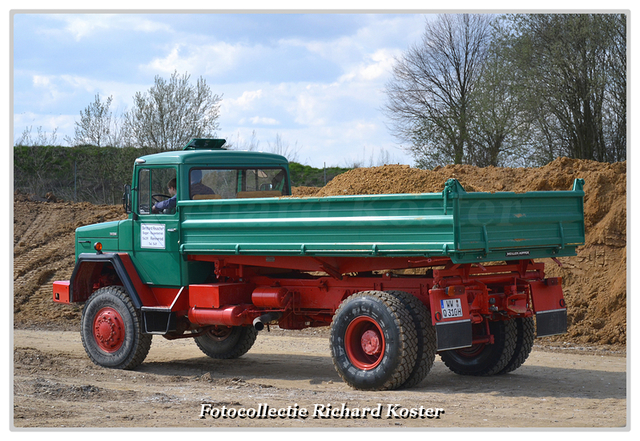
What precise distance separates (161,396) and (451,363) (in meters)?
3.85

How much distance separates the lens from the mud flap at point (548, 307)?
27.0ft

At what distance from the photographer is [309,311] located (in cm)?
883

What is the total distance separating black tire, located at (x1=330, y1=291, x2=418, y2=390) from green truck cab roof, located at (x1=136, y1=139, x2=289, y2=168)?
2.92m

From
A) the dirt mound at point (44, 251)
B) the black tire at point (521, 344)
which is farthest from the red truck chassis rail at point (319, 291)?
the dirt mound at point (44, 251)

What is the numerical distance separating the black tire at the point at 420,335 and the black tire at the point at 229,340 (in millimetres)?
3667

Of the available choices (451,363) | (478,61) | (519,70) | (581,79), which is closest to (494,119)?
(519,70)

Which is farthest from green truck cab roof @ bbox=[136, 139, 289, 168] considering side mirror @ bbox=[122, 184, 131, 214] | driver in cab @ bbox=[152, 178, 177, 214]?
side mirror @ bbox=[122, 184, 131, 214]

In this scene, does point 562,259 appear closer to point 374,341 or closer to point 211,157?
point 374,341

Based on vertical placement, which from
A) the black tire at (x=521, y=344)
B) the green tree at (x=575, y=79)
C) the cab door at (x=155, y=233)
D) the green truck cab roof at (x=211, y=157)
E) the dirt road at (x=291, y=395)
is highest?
the green tree at (x=575, y=79)

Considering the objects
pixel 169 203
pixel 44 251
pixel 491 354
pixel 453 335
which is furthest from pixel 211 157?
pixel 44 251

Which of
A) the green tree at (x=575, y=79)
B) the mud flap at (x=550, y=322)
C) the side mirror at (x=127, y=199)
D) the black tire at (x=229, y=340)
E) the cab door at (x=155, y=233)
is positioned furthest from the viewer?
the green tree at (x=575, y=79)

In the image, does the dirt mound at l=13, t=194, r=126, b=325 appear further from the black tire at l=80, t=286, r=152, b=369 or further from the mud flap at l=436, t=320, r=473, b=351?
the mud flap at l=436, t=320, r=473, b=351

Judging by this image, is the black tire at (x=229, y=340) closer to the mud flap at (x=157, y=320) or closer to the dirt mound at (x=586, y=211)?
the mud flap at (x=157, y=320)

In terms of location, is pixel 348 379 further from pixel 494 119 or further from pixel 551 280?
pixel 494 119
